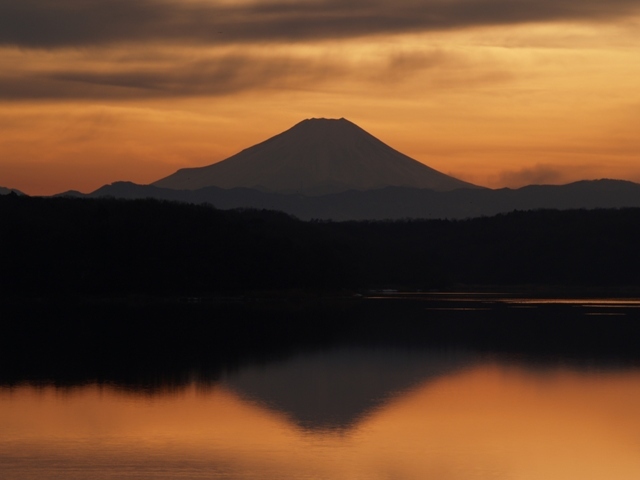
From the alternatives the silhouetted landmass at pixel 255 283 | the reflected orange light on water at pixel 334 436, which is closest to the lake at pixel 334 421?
the reflected orange light on water at pixel 334 436

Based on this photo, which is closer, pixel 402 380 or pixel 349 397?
pixel 349 397

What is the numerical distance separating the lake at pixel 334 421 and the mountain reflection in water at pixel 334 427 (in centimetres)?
4

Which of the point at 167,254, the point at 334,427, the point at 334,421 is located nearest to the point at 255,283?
the point at 167,254

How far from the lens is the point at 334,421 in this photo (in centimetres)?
2295

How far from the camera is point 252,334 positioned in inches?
1773

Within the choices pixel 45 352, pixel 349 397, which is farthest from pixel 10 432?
pixel 45 352

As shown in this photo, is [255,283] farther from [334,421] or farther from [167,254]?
[334,421]

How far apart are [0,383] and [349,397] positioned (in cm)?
855

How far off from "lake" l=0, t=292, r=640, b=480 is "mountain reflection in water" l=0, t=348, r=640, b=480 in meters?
0.04

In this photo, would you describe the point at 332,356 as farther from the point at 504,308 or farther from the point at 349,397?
the point at 504,308

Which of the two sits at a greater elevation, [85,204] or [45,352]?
[85,204]

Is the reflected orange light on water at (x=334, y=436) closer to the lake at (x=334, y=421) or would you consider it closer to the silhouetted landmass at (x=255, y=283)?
the lake at (x=334, y=421)

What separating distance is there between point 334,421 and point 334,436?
6.05ft

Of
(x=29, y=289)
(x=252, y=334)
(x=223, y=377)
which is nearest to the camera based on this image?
(x=223, y=377)
